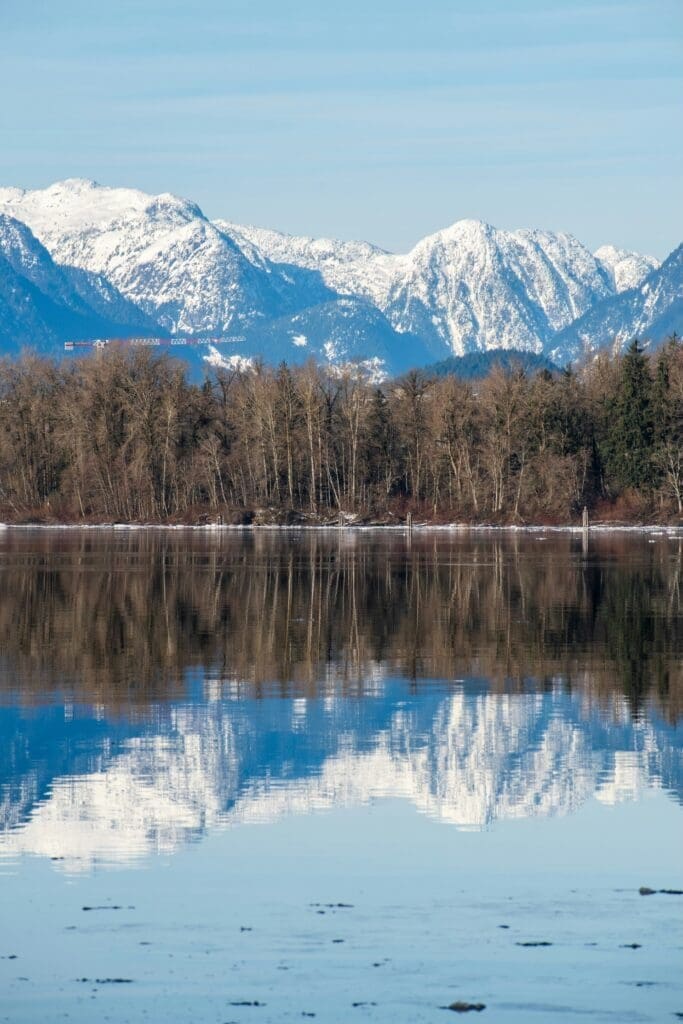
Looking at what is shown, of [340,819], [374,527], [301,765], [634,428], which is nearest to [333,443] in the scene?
[374,527]

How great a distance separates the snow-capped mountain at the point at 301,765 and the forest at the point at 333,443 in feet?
337

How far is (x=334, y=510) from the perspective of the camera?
13888 centimetres

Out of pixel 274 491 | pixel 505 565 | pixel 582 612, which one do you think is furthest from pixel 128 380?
pixel 582 612

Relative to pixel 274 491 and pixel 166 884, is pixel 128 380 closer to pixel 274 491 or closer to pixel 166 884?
pixel 274 491

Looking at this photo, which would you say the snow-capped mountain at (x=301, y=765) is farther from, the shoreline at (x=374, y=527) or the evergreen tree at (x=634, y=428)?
the evergreen tree at (x=634, y=428)

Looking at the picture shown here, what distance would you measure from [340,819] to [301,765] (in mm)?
3126

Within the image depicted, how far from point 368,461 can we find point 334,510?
17.2 ft

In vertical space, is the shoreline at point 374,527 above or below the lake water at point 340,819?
above

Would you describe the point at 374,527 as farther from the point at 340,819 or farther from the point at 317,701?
the point at 340,819

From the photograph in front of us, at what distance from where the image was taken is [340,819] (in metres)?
18.5

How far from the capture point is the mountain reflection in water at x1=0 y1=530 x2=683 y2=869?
19.5 m

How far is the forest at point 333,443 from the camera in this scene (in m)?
129

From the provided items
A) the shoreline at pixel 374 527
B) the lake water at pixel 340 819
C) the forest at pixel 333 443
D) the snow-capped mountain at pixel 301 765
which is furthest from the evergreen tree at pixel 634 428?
the snow-capped mountain at pixel 301 765

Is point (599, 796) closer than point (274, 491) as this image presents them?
Yes
